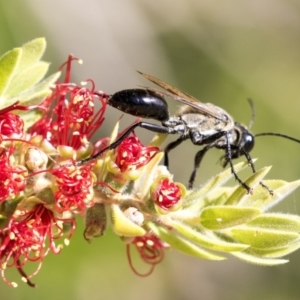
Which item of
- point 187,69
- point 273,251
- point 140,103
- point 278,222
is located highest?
point 140,103

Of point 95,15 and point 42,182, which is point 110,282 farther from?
point 42,182

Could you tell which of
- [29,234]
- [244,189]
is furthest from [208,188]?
[29,234]

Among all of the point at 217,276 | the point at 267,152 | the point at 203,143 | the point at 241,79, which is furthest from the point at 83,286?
the point at 203,143

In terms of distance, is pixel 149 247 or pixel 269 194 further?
pixel 149 247

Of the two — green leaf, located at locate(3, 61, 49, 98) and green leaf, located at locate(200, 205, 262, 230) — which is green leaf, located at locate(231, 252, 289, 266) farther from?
green leaf, located at locate(3, 61, 49, 98)

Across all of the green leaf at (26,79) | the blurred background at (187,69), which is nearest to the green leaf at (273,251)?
the green leaf at (26,79)

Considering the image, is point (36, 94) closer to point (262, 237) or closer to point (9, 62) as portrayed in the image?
point (9, 62)
